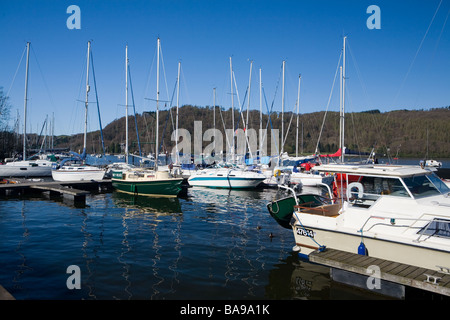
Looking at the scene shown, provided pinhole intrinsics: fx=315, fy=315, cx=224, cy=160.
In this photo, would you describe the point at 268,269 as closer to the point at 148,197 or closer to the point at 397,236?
the point at 397,236

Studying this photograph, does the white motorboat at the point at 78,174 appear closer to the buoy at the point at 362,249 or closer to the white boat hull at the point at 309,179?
the white boat hull at the point at 309,179

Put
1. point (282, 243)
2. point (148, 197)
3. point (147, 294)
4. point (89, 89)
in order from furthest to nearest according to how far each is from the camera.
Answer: point (89, 89)
point (148, 197)
point (282, 243)
point (147, 294)

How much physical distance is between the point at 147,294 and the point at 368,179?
8075mm

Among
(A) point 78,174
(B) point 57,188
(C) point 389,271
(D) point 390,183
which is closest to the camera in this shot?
(C) point 389,271

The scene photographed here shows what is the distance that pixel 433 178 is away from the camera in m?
10.6

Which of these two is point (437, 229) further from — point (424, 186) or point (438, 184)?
point (438, 184)

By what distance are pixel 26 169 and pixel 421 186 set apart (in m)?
42.4

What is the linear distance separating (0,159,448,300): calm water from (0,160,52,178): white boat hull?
816 inches

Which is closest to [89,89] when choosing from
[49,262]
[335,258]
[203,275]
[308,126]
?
[49,262]

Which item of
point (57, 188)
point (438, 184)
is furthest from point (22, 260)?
point (57, 188)

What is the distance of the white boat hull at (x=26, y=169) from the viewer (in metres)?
37.1

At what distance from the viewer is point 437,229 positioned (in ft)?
27.0

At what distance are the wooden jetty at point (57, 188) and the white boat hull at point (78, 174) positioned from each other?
1822 mm
